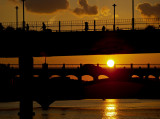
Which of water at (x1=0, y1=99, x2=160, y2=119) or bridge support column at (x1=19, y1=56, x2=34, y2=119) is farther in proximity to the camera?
water at (x1=0, y1=99, x2=160, y2=119)

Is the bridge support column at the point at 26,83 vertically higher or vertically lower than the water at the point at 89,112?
higher

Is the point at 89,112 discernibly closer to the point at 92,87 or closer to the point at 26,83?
the point at 92,87

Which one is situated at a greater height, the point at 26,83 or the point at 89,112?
the point at 26,83

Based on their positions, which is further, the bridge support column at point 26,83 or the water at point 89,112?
the water at point 89,112

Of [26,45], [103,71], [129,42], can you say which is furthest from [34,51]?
[103,71]

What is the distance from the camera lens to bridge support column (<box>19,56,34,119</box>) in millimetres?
61438

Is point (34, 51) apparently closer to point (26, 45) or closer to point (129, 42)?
point (26, 45)

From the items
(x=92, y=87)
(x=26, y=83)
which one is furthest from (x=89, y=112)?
(x=26, y=83)

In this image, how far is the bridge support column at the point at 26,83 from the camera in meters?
61.4

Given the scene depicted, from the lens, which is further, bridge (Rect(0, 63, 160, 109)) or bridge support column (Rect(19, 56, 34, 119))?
bridge (Rect(0, 63, 160, 109))

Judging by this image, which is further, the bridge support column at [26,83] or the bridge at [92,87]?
the bridge at [92,87]

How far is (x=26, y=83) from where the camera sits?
203 feet

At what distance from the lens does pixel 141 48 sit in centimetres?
5988

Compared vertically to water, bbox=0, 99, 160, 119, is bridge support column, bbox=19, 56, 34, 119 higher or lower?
higher
